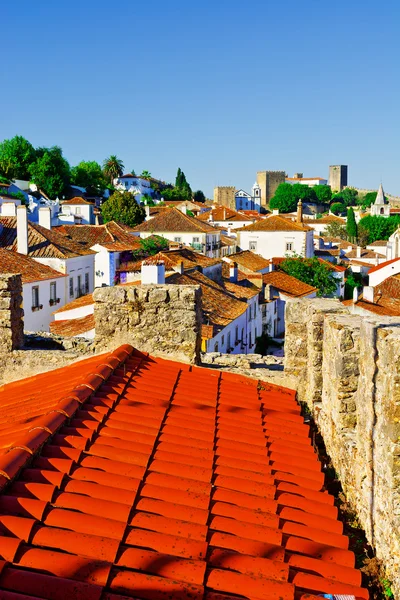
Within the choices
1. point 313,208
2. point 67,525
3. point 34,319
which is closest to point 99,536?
point 67,525

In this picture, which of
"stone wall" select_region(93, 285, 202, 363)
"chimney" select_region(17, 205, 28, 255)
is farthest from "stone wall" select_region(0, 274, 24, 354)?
"chimney" select_region(17, 205, 28, 255)

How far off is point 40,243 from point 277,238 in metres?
36.1

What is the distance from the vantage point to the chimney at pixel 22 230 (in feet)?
101

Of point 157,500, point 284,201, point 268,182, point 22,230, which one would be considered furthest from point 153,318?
point 268,182

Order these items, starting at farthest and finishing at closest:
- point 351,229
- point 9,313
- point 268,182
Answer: point 268,182, point 351,229, point 9,313

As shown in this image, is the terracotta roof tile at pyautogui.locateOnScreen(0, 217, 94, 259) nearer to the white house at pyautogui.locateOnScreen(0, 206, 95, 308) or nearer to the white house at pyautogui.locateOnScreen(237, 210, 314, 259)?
the white house at pyautogui.locateOnScreen(0, 206, 95, 308)

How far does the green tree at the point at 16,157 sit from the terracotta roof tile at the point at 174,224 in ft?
89.9

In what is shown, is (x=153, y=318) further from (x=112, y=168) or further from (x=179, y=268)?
(x=112, y=168)

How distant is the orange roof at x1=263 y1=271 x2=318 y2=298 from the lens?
4241 cm

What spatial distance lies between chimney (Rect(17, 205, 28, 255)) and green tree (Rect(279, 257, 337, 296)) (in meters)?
27.0

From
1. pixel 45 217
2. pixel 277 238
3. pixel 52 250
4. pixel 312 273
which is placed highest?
pixel 45 217

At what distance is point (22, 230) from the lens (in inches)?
1228

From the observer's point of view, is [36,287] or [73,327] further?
[36,287]

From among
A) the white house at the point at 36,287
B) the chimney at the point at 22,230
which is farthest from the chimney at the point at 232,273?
the chimney at the point at 22,230
